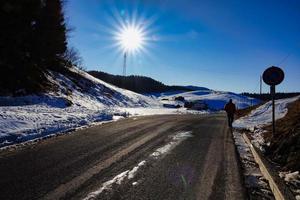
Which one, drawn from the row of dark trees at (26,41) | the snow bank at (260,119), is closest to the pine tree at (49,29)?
the row of dark trees at (26,41)

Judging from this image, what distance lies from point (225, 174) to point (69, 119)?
11.4m

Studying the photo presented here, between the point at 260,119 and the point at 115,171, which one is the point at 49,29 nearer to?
the point at 260,119

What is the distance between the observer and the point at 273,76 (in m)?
13.0

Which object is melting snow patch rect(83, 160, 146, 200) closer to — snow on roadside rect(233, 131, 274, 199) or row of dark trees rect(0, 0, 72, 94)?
snow on roadside rect(233, 131, 274, 199)

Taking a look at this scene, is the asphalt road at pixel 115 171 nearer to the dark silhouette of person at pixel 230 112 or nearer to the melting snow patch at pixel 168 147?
the melting snow patch at pixel 168 147

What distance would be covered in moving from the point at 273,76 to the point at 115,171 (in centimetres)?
784

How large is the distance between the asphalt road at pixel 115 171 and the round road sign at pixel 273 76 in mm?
3045

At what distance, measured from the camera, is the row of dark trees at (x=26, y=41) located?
22.8 meters

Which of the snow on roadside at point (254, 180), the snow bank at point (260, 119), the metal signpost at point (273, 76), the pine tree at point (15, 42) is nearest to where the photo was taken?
the snow on roadside at point (254, 180)

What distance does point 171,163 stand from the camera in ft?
29.0

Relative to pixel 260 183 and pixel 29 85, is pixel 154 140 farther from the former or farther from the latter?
pixel 29 85

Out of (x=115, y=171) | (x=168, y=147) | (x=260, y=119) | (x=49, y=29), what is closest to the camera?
(x=115, y=171)

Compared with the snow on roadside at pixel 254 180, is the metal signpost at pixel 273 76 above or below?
above

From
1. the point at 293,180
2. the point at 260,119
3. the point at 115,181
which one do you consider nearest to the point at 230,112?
the point at 260,119
